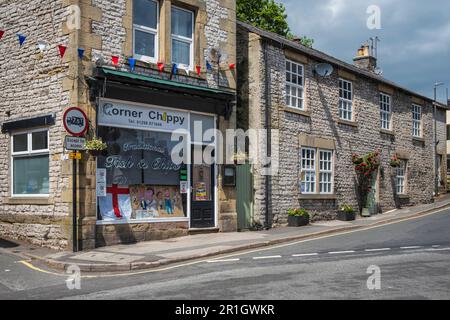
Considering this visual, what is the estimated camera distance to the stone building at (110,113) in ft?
42.5

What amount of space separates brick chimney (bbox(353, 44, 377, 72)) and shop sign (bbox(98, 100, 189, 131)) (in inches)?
615

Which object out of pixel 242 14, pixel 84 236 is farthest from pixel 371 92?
pixel 84 236

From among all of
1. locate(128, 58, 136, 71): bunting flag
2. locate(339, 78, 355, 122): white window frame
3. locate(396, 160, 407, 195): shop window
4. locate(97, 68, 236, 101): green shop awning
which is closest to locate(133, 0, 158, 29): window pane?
locate(128, 58, 136, 71): bunting flag

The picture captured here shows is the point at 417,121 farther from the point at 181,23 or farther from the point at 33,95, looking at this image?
the point at 33,95

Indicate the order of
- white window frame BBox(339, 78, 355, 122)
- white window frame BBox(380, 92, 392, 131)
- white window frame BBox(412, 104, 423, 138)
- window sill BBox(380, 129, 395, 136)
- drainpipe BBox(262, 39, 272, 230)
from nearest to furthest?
1. drainpipe BBox(262, 39, 272, 230)
2. white window frame BBox(339, 78, 355, 122)
3. window sill BBox(380, 129, 395, 136)
4. white window frame BBox(380, 92, 392, 131)
5. white window frame BBox(412, 104, 423, 138)

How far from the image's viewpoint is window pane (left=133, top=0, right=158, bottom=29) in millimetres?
14398

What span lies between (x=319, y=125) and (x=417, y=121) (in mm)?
9706

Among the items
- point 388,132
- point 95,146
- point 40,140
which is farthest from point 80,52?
point 388,132

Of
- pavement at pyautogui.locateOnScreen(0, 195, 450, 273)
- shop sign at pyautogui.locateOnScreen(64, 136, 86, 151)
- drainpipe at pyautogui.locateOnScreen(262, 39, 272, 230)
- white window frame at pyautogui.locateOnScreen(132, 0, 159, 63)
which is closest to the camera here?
pavement at pyautogui.locateOnScreen(0, 195, 450, 273)

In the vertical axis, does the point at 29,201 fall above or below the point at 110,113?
below

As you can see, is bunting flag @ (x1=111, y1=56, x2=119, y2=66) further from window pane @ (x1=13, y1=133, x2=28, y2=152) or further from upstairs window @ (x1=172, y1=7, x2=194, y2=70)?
window pane @ (x1=13, y1=133, x2=28, y2=152)

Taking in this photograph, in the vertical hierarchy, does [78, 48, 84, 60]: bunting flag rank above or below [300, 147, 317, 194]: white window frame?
above

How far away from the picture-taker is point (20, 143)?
14.3 meters
